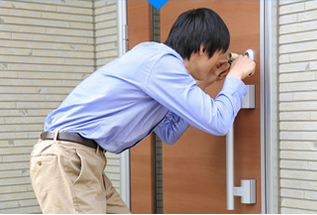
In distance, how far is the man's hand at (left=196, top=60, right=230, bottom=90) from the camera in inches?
68.2

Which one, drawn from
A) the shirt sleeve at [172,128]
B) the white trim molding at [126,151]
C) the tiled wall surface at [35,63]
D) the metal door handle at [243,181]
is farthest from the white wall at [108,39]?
the metal door handle at [243,181]

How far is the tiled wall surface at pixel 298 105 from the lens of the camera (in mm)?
1611

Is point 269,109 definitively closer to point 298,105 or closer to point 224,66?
point 298,105

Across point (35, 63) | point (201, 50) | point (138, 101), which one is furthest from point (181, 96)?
point (35, 63)

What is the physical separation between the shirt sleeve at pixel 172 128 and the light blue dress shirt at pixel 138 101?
12.3 inches

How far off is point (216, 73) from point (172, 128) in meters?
0.30

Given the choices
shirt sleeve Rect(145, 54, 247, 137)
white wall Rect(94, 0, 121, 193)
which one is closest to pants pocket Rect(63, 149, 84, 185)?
shirt sleeve Rect(145, 54, 247, 137)

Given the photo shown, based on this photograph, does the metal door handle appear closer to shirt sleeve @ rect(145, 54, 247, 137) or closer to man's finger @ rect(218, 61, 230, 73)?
man's finger @ rect(218, 61, 230, 73)

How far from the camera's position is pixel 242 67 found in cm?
159

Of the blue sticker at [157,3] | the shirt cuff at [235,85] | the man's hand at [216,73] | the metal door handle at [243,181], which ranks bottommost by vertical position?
the metal door handle at [243,181]

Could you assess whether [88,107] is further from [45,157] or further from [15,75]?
[15,75]

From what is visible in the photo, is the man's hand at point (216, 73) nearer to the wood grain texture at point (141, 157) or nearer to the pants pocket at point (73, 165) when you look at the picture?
the wood grain texture at point (141, 157)

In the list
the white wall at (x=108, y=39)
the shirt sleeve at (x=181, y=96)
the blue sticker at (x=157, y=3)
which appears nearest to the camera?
the shirt sleeve at (x=181, y=96)

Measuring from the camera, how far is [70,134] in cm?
138
